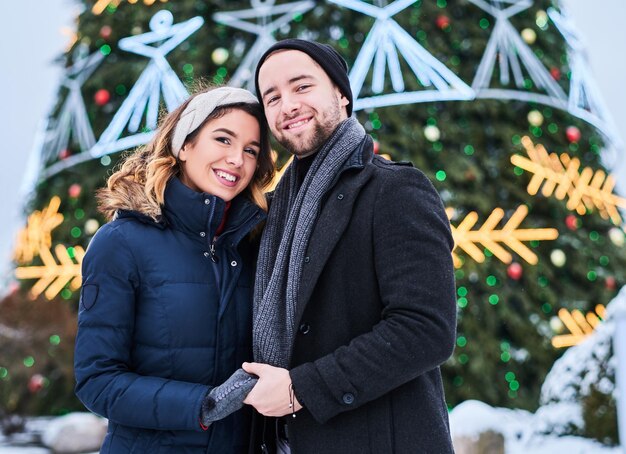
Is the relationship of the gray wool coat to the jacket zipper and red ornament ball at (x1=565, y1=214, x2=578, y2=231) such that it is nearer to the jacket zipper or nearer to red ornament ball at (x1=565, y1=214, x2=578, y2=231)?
the jacket zipper

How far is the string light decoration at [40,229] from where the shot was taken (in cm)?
541

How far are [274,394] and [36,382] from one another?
4.64 meters

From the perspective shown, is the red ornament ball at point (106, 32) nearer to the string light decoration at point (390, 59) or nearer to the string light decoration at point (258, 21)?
the string light decoration at point (258, 21)

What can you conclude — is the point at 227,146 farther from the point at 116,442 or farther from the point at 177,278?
the point at 116,442

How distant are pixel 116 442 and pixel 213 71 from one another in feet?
12.6

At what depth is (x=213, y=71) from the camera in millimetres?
5023

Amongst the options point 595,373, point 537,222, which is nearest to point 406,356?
point 595,373

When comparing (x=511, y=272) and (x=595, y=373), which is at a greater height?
(x=511, y=272)

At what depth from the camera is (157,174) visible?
1.76 meters

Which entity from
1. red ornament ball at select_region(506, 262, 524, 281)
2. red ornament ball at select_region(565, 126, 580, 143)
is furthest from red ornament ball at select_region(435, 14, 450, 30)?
red ornament ball at select_region(506, 262, 524, 281)

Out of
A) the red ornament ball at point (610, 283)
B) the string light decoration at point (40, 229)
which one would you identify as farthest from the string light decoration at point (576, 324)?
the string light decoration at point (40, 229)

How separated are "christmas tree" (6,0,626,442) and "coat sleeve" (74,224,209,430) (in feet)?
8.84

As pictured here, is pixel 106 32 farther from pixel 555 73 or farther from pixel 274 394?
pixel 274 394

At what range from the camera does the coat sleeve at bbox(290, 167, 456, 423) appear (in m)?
1.37
